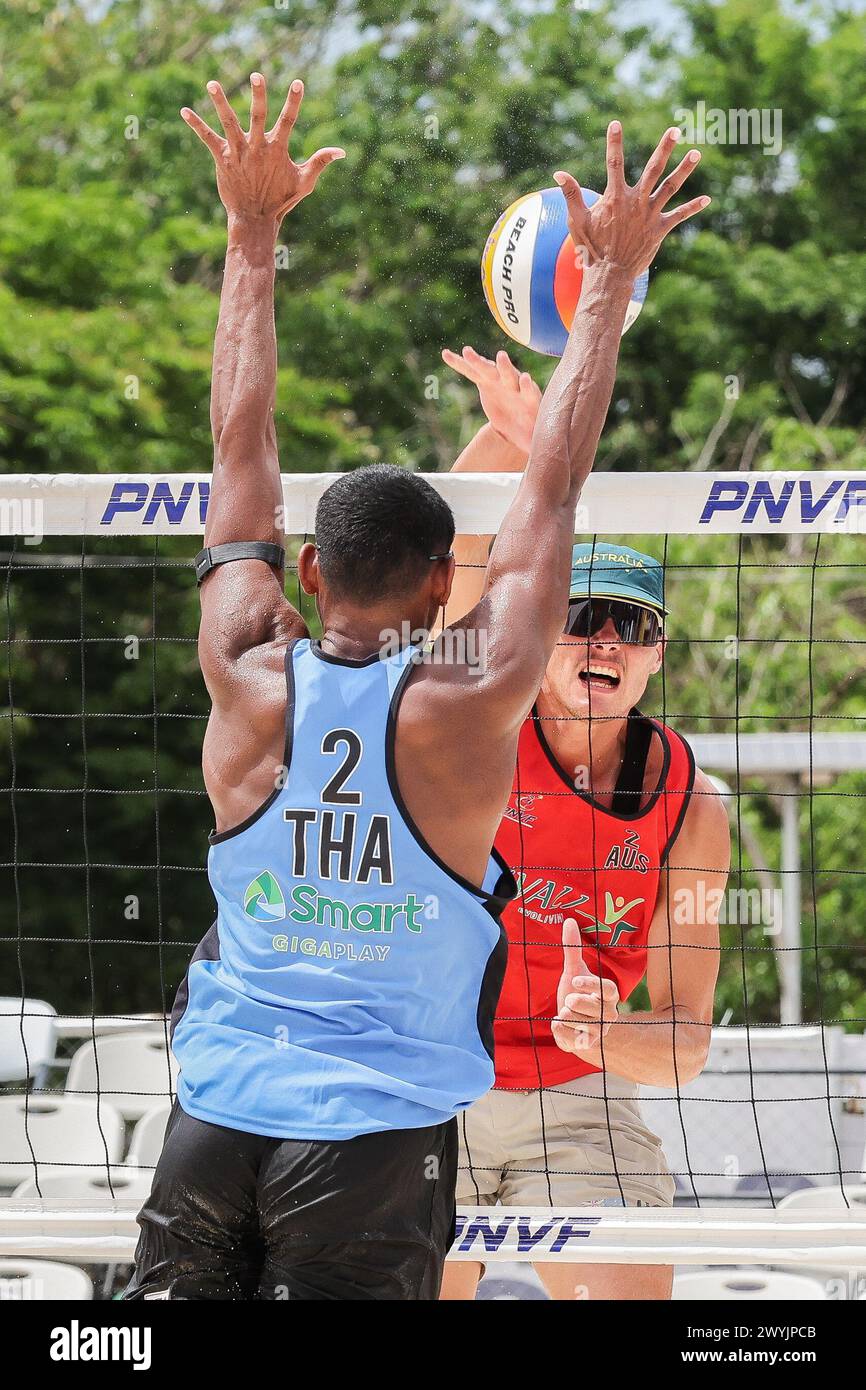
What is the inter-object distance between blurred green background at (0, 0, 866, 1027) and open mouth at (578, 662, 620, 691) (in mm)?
8691

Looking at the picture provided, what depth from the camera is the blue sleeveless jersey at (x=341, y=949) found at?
2332 mm

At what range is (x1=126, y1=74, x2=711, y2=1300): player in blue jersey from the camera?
2.33 metres

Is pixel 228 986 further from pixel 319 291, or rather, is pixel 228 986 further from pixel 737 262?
pixel 737 262

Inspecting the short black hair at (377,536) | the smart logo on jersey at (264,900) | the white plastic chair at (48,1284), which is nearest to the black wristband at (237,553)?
the short black hair at (377,536)

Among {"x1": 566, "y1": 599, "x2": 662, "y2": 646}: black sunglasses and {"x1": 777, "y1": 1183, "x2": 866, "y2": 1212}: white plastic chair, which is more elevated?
{"x1": 566, "y1": 599, "x2": 662, "y2": 646}: black sunglasses

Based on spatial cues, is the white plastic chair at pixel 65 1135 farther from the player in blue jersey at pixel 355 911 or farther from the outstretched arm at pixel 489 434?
the player in blue jersey at pixel 355 911

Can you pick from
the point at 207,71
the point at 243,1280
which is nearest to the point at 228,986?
the point at 243,1280

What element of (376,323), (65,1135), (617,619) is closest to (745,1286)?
(617,619)

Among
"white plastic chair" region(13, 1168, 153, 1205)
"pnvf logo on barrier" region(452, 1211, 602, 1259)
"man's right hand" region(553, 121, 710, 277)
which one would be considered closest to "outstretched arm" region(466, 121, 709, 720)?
"man's right hand" region(553, 121, 710, 277)

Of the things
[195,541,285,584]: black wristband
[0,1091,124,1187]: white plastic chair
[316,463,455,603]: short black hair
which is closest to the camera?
[316,463,455,603]: short black hair

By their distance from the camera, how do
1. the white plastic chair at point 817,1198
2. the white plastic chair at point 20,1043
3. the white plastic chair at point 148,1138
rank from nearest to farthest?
the white plastic chair at point 817,1198 < the white plastic chair at point 148,1138 < the white plastic chair at point 20,1043

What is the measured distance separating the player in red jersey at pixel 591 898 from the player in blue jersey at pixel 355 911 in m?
1.18

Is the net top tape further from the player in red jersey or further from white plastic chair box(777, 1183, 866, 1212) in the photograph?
white plastic chair box(777, 1183, 866, 1212)
